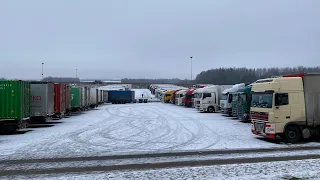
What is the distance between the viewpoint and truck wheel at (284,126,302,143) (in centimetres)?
1619

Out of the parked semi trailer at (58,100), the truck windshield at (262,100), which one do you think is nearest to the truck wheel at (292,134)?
the truck windshield at (262,100)

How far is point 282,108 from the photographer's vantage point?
16.1 metres

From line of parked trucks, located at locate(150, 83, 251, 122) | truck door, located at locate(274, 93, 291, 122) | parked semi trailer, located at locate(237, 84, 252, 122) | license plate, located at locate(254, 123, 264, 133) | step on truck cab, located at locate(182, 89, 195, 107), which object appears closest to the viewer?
truck door, located at locate(274, 93, 291, 122)

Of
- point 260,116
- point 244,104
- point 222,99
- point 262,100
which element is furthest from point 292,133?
point 222,99

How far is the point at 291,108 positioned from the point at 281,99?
2.13ft

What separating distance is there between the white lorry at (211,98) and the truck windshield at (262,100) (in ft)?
71.7

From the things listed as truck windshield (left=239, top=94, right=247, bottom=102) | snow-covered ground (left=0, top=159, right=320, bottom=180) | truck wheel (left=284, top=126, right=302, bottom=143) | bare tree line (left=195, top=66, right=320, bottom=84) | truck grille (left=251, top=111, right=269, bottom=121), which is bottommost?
snow-covered ground (left=0, top=159, right=320, bottom=180)

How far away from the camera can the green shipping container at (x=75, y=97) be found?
39.5 meters

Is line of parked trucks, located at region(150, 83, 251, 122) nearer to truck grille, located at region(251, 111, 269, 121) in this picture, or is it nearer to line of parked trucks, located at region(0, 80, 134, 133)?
truck grille, located at region(251, 111, 269, 121)

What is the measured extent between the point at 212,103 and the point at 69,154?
28.8m

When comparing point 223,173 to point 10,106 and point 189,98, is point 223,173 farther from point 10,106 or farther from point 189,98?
point 189,98

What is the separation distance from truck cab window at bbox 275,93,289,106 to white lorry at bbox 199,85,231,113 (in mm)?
23327

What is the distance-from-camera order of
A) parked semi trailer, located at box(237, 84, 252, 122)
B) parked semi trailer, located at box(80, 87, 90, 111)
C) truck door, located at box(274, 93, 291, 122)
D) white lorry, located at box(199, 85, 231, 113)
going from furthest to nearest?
parked semi trailer, located at box(80, 87, 90, 111) → white lorry, located at box(199, 85, 231, 113) → parked semi trailer, located at box(237, 84, 252, 122) → truck door, located at box(274, 93, 291, 122)

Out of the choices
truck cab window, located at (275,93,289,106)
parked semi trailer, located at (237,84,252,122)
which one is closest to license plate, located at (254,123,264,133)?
truck cab window, located at (275,93,289,106)
